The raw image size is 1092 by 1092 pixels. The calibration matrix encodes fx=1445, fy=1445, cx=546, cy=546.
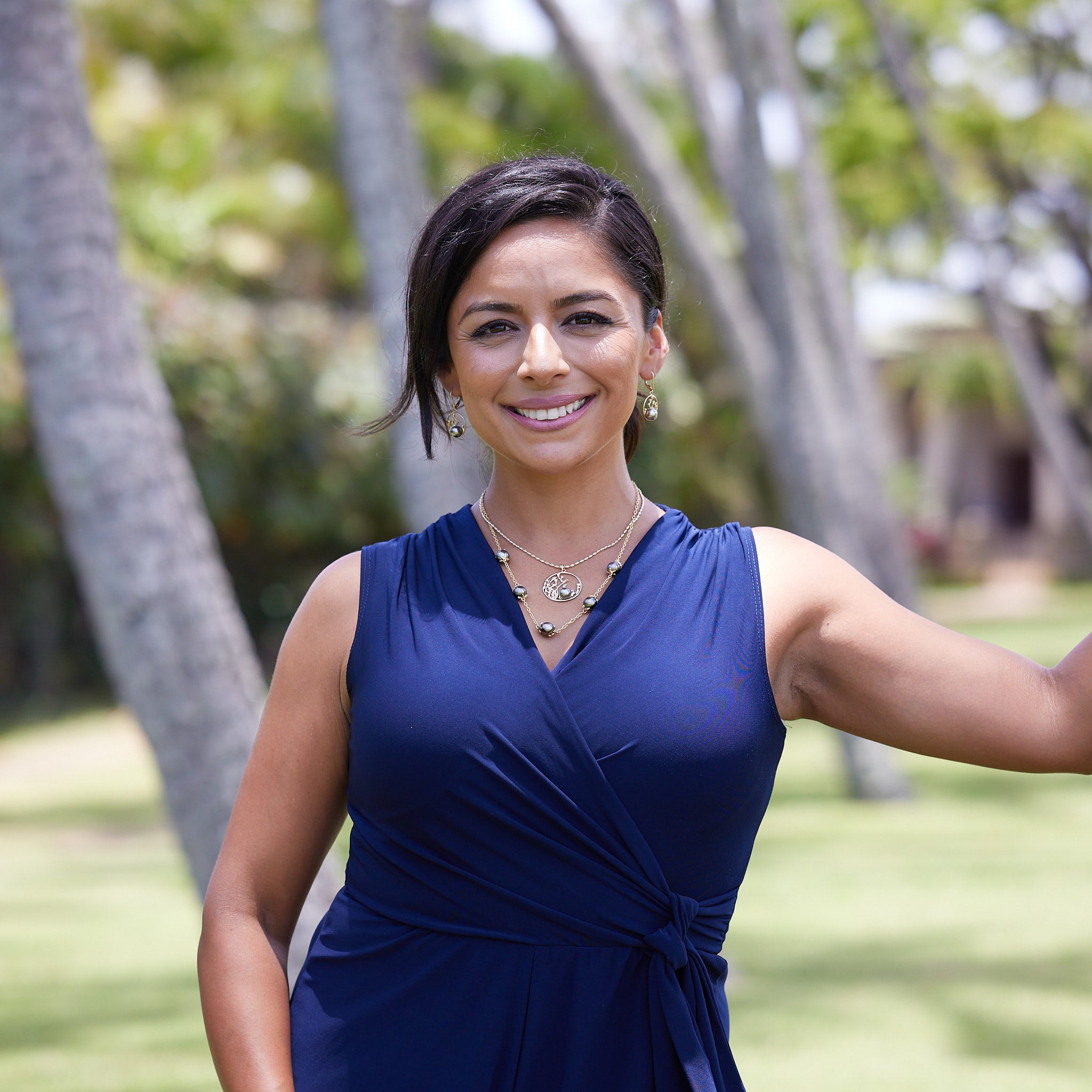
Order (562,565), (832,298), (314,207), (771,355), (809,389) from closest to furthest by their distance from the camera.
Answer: (562,565) < (809,389) < (771,355) < (832,298) < (314,207)

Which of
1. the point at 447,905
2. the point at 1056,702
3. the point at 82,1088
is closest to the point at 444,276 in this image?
the point at 447,905

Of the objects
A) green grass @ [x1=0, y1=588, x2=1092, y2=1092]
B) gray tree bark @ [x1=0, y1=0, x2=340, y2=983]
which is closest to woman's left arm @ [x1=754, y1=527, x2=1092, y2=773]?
gray tree bark @ [x1=0, y1=0, x2=340, y2=983]

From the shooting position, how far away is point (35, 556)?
573 inches

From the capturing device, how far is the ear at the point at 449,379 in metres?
2.16

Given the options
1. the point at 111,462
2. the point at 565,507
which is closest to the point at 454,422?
the point at 565,507

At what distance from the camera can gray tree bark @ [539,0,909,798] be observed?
976cm

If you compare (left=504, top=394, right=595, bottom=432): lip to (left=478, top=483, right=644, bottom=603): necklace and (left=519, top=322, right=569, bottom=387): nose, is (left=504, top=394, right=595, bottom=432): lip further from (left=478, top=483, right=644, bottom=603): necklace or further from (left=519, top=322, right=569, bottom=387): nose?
(left=478, top=483, right=644, bottom=603): necklace

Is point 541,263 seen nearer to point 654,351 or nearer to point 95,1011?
point 654,351

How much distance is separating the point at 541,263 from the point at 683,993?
100cm

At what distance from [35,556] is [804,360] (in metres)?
8.46

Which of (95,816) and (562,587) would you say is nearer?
(562,587)

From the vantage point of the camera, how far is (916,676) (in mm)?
1995

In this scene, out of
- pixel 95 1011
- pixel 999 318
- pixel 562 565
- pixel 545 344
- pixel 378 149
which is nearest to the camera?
pixel 545 344

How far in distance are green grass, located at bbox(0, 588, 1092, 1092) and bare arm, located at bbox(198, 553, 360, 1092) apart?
3.16 m
